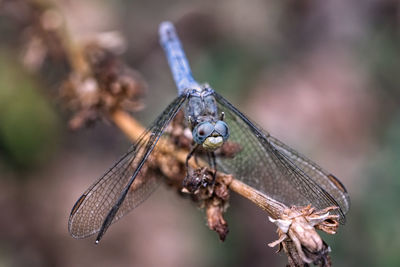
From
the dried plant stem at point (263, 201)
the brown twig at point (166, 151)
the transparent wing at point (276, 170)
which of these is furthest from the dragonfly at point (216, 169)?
the dried plant stem at point (263, 201)

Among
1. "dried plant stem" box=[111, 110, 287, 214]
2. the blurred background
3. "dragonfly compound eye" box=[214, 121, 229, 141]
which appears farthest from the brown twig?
the blurred background

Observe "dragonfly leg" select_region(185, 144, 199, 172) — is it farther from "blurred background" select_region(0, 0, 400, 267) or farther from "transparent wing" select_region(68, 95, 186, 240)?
"blurred background" select_region(0, 0, 400, 267)

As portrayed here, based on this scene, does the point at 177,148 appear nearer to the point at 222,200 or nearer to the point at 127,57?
the point at 222,200

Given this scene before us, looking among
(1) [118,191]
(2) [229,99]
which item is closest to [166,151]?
(1) [118,191]

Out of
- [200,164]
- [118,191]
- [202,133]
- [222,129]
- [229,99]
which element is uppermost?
[229,99]

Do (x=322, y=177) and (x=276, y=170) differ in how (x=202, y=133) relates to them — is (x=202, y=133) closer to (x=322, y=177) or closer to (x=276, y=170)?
(x=276, y=170)
